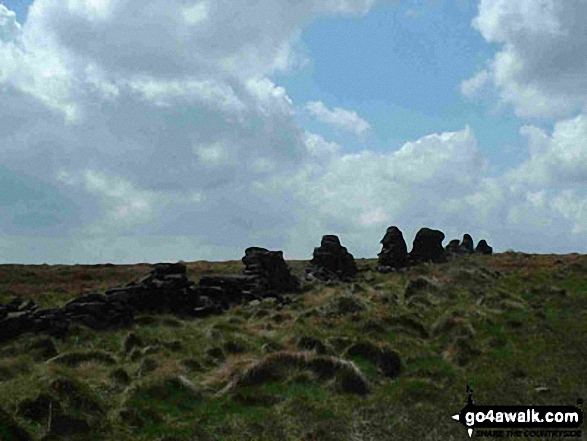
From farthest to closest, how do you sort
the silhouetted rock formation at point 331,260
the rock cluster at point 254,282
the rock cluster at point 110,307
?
the silhouetted rock formation at point 331,260 < the rock cluster at point 254,282 < the rock cluster at point 110,307

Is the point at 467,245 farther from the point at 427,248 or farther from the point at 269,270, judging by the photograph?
the point at 269,270

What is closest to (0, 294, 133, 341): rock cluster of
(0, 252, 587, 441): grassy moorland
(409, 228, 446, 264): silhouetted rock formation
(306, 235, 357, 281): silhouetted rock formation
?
(0, 252, 587, 441): grassy moorland

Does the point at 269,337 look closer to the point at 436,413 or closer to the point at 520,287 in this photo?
the point at 436,413

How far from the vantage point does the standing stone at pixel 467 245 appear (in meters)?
82.0

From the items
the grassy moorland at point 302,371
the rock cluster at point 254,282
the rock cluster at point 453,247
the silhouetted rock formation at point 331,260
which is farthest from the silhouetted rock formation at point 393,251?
the grassy moorland at point 302,371

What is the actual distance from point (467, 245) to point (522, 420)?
74183 mm

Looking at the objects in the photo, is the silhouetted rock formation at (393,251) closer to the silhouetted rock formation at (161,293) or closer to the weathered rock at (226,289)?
the weathered rock at (226,289)

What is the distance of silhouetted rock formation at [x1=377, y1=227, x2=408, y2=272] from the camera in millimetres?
62219

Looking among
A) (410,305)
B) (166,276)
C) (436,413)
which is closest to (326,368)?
(436,413)

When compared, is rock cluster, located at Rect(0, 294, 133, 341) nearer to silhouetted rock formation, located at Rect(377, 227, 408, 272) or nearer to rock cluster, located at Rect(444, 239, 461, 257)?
silhouetted rock formation, located at Rect(377, 227, 408, 272)

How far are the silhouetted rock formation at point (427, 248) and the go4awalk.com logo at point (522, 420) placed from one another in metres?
49.3

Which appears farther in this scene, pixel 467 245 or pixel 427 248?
pixel 467 245

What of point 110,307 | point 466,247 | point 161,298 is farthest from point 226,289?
point 466,247

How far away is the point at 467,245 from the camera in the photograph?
85688 mm
